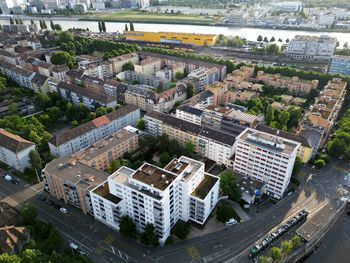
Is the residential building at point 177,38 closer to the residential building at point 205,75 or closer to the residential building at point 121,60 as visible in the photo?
the residential building at point 121,60

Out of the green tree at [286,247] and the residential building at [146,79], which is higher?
the residential building at [146,79]

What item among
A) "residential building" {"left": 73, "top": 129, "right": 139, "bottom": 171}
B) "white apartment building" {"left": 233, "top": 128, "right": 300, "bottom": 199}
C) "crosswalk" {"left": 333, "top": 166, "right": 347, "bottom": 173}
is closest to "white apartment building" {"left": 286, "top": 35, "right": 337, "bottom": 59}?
"crosswalk" {"left": 333, "top": 166, "right": 347, "bottom": 173}

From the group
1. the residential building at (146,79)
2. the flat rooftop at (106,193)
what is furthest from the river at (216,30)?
the flat rooftop at (106,193)

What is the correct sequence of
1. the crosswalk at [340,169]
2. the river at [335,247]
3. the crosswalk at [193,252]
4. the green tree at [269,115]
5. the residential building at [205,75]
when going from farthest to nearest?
1. the residential building at [205,75]
2. the green tree at [269,115]
3. the crosswalk at [340,169]
4. the river at [335,247]
5. the crosswalk at [193,252]

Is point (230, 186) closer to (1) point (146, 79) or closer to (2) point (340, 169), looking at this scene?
(2) point (340, 169)

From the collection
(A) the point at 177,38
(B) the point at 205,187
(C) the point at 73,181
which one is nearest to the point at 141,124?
(C) the point at 73,181

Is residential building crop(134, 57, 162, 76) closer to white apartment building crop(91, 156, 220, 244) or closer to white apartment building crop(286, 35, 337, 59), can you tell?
white apartment building crop(286, 35, 337, 59)

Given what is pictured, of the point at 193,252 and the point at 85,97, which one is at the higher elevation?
the point at 85,97
